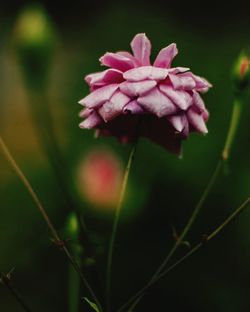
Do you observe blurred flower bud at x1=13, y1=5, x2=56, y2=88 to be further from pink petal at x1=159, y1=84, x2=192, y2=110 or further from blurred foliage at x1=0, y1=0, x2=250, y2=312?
blurred foliage at x1=0, y1=0, x2=250, y2=312

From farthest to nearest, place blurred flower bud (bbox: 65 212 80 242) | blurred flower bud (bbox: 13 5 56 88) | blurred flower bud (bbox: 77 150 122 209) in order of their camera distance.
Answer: blurred flower bud (bbox: 77 150 122 209), blurred flower bud (bbox: 65 212 80 242), blurred flower bud (bbox: 13 5 56 88)

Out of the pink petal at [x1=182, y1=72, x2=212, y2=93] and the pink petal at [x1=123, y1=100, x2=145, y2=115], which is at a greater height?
the pink petal at [x1=123, y1=100, x2=145, y2=115]

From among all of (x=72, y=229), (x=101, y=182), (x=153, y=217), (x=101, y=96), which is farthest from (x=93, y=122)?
(x=153, y=217)

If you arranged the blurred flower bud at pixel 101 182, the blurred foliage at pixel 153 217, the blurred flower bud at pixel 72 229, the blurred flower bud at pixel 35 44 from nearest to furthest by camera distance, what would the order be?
the blurred flower bud at pixel 35 44, the blurred flower bud at pixel 72 229, the blurred flower bud at pixel 101 182, the blurred foliage at pixel 153 217

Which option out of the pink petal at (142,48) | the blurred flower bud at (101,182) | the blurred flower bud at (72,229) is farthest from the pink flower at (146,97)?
the blurred flower bud at (101,182)

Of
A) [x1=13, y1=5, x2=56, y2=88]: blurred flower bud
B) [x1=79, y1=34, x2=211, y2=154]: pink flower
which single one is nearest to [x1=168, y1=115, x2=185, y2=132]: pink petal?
[x1=79, y1=34, x2=211, y2=154]: pink flower

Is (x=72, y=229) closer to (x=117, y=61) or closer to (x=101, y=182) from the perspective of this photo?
(x=117, y=61)

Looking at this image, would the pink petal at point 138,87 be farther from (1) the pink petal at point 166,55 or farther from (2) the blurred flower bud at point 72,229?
(2) the blurred flower bud at point 72,229
